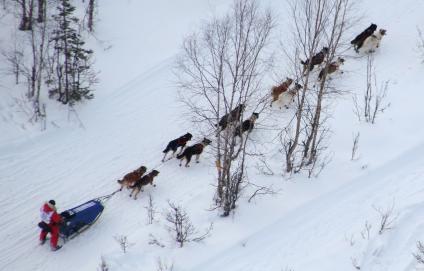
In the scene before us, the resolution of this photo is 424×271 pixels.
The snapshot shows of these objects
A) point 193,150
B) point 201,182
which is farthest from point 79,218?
point 193,150

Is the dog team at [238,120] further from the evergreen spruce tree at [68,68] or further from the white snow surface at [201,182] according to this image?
the evergreen spruce tree at [68,68]

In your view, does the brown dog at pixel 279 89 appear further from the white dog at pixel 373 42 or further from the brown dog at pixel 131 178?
the brown dog at pixel 131 178

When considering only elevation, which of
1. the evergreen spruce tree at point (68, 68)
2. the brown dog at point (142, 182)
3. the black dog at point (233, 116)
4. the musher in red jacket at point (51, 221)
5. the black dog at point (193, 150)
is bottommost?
the musher in red jacket at point (51, 221)

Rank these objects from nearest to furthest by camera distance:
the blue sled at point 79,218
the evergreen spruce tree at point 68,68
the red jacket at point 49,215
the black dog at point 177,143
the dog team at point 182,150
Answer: the red jacket at point 49,215 → the blue sled at point 79,218 → the dog team at point 182,150 → the black dog at point 177,143 → the evergreen spruce tree at point 68,68

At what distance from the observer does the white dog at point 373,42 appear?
1820 cm

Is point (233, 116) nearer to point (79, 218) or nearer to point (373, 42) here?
point (79, 218)

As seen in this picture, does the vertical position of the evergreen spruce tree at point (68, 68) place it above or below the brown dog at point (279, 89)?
above

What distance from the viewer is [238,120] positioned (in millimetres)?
13500

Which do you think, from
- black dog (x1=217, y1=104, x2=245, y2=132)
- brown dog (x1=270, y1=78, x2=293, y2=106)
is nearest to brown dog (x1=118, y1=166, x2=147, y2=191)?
black dog (x1=217, y1=104, x2=245, y2=132)

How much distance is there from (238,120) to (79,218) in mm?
5203

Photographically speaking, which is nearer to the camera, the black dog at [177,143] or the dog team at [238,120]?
the dog team at [238,120]

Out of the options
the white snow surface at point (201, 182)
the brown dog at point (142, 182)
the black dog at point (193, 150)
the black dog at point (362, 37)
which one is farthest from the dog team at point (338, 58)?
the brown dog at point (142, 182)

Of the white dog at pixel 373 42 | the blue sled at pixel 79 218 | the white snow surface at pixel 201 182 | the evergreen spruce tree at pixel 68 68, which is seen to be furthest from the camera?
the white dog at pixel 373 42

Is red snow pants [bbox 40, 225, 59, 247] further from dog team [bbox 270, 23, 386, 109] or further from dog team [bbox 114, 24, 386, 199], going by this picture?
dog team [bbox 270, 23, 386, 109]
